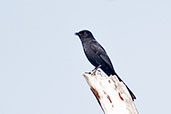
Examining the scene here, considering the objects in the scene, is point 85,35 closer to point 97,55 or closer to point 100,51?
point 100,51

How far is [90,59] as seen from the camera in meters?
10.6

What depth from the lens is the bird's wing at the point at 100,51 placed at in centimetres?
1066

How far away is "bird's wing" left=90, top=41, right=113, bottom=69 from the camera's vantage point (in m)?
10.7

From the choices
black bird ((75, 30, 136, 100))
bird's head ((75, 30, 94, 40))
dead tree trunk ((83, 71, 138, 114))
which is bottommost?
dead tree trunk ((83, 71, 138, 114))

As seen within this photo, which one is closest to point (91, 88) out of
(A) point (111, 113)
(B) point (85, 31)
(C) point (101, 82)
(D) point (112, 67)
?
(C) point (101, 82)

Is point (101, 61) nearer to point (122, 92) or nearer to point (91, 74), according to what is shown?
point (91, 74)

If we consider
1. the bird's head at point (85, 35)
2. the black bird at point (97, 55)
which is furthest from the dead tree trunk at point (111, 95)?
the bird's head at point (85, 35)

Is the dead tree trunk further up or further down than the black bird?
further down

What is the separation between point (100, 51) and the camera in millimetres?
10820

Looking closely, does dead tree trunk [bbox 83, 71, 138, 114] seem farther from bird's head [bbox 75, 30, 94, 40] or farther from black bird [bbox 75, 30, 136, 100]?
bird's head [bbox 75, 30, 94, 40]

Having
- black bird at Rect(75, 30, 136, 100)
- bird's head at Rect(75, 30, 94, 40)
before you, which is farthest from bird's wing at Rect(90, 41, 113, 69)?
bird's head at Rect(75, 30, 94, 40)

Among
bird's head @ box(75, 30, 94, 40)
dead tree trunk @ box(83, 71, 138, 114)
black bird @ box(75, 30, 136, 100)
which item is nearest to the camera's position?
dead tree trunk @ box(83, 71, 138, 114)

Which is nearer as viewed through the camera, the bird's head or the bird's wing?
the bird's wing

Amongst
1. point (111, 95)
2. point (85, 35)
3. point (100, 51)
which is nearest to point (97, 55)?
point (100, 51)
